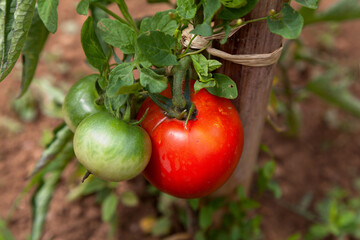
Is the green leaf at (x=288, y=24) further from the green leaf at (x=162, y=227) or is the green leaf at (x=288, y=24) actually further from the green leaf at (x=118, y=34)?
the green leaf at (x=162, y=227)

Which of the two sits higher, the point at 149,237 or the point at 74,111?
the point at 74,111

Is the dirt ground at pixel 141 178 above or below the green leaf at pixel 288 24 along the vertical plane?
below

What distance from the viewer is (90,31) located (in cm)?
63

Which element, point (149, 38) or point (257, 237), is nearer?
point (149, 38)

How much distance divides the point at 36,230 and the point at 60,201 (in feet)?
1.64

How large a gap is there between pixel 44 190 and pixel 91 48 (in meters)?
0.58

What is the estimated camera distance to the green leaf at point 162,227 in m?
1.29

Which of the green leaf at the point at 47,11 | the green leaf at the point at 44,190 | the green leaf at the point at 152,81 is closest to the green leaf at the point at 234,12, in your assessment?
the green leaf at the point at 152,81

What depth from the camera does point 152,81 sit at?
577mm

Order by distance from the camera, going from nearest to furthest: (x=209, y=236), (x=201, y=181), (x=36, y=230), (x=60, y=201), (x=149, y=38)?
(x=149, y=38) < (x=201, y=181) < (x=36, y=230) < (x=209, y=236) < (x=60, y=201)

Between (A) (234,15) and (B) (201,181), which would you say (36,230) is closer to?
(B) (201,181)

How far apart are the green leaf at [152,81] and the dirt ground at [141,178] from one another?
96cm

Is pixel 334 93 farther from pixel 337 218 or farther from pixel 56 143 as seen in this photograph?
pixel 56 143

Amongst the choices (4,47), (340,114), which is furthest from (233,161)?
(340,114)
